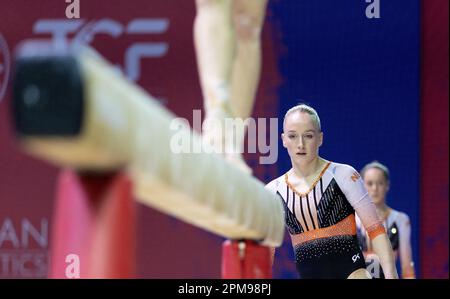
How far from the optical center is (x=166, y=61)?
5590 mm

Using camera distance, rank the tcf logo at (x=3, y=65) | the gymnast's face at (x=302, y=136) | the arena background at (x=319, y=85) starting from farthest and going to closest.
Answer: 1. the tcf logo at (x=3, y=65)
2. the arena background at (x=319, y=85)
3. the gymnast's face at (x=302, y=136)

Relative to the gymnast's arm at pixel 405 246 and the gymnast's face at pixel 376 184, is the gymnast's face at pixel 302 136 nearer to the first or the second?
the gymnast's face at pixel 376 184

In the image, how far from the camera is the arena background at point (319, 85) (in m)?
5.51

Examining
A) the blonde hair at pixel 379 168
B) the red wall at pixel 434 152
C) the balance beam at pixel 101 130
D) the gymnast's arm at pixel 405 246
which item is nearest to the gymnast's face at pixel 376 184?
the blonde hair at pixel 379 168

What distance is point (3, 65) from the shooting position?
5844 millimetres

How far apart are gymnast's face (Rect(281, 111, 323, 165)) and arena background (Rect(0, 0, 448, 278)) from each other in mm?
1676

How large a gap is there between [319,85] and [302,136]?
1919mm

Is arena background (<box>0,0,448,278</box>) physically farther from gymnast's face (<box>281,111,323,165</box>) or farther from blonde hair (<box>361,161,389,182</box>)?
gymnast's face (<box>281,111,323,165</box>)

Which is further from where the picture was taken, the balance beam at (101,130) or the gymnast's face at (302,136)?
the gymnast's face at (302,136)

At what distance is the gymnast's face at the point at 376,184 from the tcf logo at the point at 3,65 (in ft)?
8.22

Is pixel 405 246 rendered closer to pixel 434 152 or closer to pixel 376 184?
pixel 376 184

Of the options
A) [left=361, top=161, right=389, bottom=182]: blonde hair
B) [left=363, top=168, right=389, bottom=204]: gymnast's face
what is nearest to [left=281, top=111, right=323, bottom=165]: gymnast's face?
[left=363, top=168, right=389, bottom=204]: gymnast's face

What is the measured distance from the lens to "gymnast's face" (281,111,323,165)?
3658 millimetres

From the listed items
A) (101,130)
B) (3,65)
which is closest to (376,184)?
(3,65)
